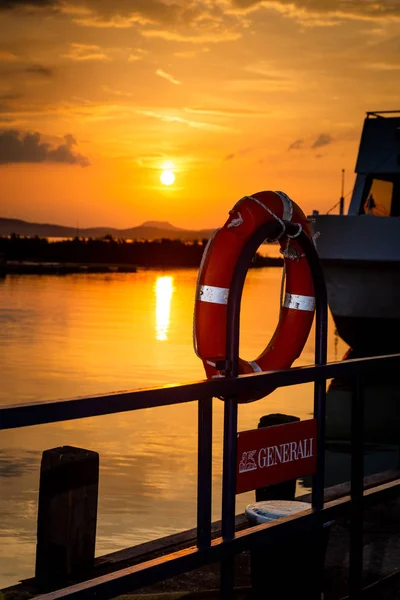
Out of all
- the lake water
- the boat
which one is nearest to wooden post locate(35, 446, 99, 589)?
the lake water

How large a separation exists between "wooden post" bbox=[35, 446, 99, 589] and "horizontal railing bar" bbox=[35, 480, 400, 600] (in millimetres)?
1427

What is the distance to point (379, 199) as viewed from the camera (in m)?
21.0

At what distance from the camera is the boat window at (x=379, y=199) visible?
20516 mm

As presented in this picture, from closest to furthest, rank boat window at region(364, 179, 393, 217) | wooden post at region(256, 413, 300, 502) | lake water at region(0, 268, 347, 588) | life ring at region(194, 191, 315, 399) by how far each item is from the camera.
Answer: life ring at region(194, 191, 315, 399) < wooden post at region(256, 413, 300, 502) < lake water at region(0, 268, 347, 588) < boat window at region(364, 179, 393, 217)

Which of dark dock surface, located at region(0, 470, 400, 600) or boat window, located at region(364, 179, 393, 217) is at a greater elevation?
boat window, located at region(364, 179, 393, 217)

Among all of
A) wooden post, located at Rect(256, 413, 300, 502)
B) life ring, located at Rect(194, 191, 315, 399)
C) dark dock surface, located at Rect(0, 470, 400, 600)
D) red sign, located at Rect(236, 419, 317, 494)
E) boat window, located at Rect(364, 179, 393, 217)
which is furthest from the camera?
boat window, located at Rect(364, 179, 393, 217)

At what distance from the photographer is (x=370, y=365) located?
13.3ft

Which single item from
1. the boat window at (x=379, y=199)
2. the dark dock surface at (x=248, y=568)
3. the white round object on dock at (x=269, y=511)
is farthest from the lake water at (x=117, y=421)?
the boat window at (x=379, y=199)

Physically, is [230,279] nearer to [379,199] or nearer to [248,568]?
[248,568]

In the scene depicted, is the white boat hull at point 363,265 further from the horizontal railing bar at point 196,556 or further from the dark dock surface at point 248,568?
the horizontal railing bar at point 196,556

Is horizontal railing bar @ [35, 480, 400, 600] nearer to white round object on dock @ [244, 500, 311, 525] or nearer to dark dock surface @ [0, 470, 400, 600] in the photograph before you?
white round object on dock @ [244, 500, 311, 525]

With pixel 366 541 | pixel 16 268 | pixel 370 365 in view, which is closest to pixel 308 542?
pixel 370 365

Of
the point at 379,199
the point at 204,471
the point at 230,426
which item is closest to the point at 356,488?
the point at 230,426

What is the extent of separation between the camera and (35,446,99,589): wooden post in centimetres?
481
